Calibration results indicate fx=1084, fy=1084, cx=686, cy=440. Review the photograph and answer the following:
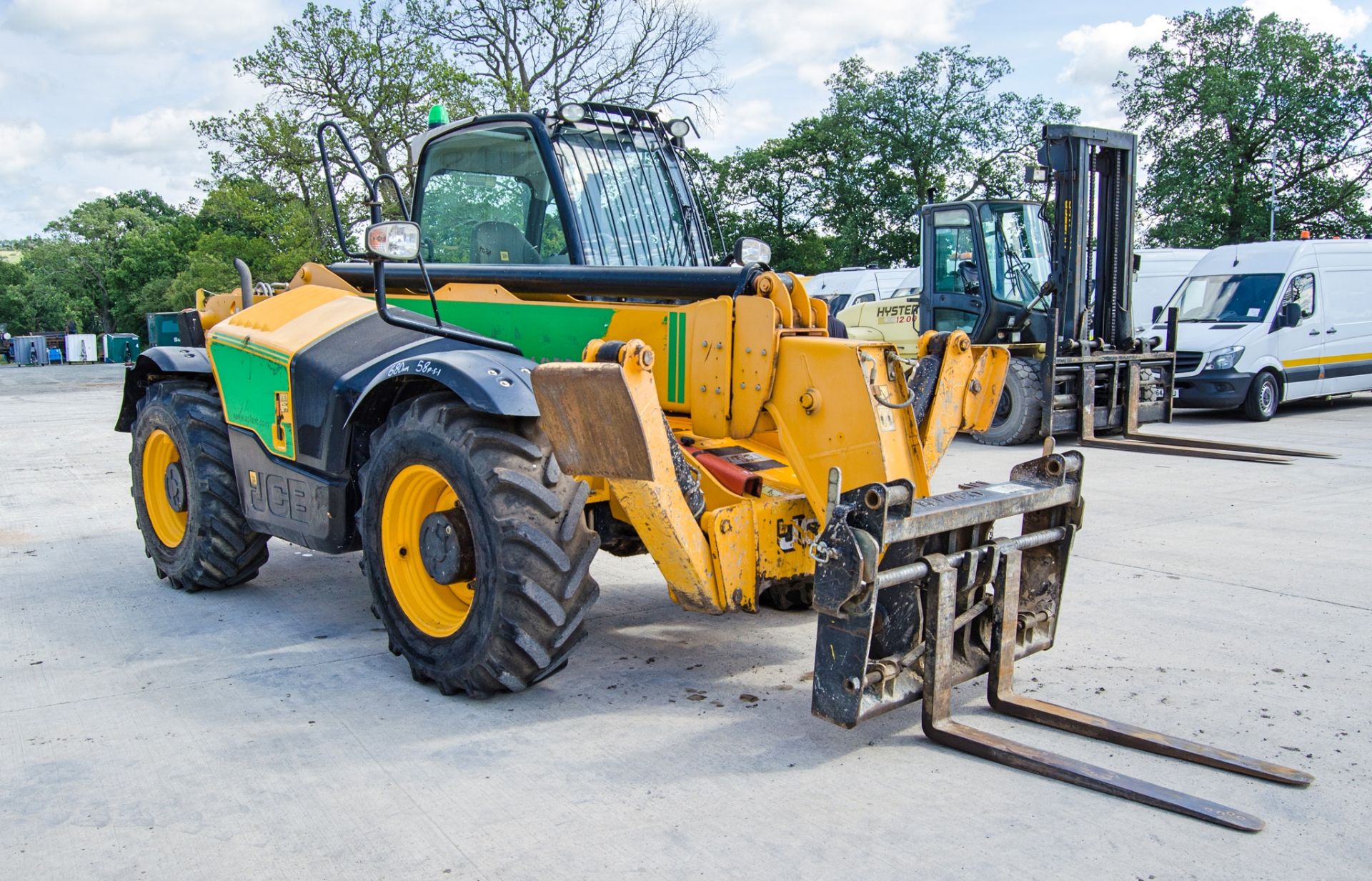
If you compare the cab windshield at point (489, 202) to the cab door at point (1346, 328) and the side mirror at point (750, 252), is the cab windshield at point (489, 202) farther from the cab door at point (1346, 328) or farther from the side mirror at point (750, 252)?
the cab door at point (1346, 328)

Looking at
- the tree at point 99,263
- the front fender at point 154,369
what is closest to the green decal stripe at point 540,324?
the front fender at point 154,369

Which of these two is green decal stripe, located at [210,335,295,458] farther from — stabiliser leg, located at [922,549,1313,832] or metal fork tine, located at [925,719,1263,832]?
metal fork tine, located at [925,719,1263,832]

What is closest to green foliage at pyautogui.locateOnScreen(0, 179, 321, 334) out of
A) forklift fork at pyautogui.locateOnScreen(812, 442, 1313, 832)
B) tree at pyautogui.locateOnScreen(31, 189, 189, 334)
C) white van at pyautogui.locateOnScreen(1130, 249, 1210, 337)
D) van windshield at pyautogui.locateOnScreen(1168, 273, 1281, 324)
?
tree at pyautogui.locateOnScreen(31, 189, 189, 334)

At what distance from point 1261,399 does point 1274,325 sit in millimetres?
1027

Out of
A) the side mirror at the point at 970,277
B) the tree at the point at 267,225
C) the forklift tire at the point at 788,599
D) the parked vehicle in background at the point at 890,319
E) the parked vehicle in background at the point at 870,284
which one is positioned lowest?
the forklift tire at the point at 788,599

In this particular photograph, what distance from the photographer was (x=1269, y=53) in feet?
115

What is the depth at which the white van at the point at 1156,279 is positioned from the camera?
2030 cm

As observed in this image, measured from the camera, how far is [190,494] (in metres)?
5.73

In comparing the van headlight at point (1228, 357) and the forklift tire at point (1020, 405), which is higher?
the van headlight at point (1228, 357)

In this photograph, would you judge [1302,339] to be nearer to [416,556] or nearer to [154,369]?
[416,556]

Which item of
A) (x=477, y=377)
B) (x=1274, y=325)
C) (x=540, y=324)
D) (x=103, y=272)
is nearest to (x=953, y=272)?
(x=1274, y=325)

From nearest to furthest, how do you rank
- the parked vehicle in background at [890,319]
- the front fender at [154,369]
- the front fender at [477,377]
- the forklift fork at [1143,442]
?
the front fender at [477,377] < the front fender at [154,369] < the forklift fork at [1143,442] < the parked vehicle in background at [890,319]

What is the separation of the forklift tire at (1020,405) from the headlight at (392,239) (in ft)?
29.0

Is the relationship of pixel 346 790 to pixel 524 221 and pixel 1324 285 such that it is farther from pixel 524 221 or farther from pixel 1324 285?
pixel 1324 285
